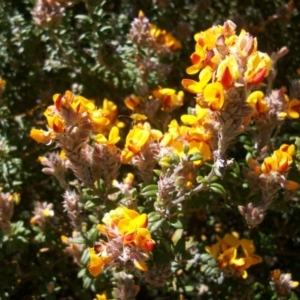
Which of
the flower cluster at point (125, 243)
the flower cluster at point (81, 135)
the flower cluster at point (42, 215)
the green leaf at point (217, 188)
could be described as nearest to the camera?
the flower cluster at point (125, 243)

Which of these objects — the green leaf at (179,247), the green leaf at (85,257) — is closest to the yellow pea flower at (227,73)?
the green leaf at (179,247)

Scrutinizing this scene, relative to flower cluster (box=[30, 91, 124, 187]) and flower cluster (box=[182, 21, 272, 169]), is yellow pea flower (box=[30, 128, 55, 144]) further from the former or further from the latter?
flower cluster (box=[182, 21, 272, 169])

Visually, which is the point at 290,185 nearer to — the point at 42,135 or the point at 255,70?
the point at 255,70

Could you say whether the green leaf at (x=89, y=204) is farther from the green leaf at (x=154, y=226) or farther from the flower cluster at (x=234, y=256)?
the flower cluster at (x=234, y=256)

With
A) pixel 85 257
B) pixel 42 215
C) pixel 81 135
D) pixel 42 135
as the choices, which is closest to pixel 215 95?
pixel 81 135

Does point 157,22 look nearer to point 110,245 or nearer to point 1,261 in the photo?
point 1,261

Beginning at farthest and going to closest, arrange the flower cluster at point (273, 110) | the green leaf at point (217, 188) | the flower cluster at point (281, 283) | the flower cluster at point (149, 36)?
the flower cluster at point (149, 36), the flower cluster at point (281, 283), the flower cluster at point (273, 110), the green leaf at point (217, 188)
